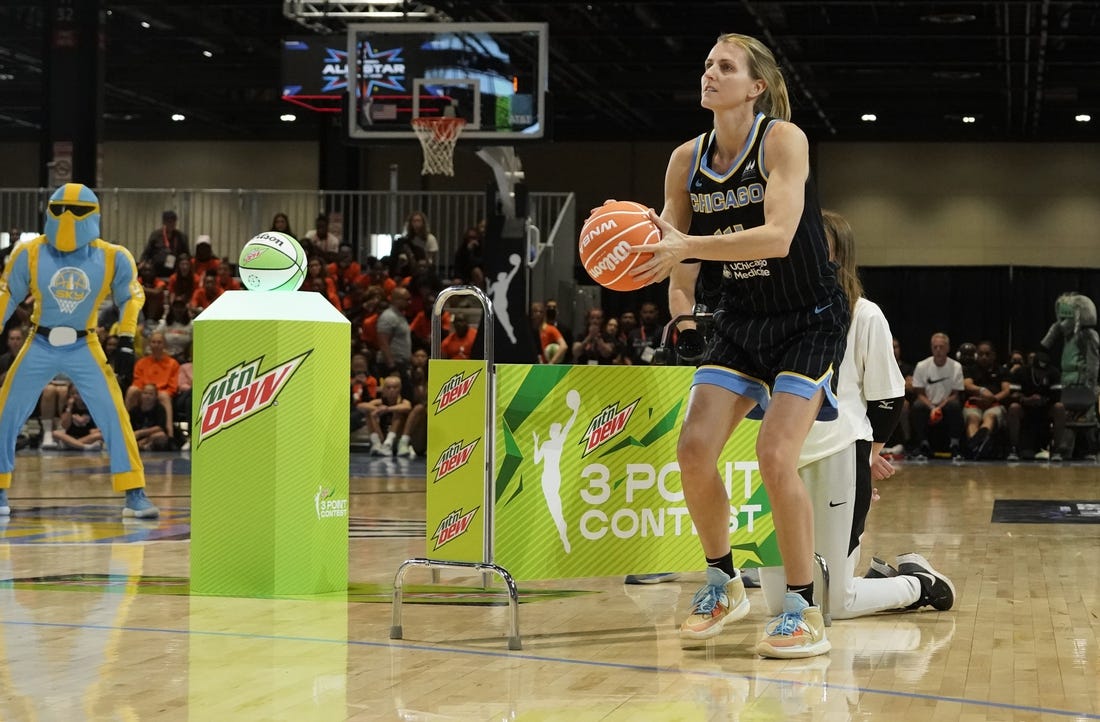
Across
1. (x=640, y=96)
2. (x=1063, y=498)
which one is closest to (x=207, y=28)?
(x=640, y=96)

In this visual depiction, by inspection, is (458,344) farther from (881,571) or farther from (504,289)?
(881,571)

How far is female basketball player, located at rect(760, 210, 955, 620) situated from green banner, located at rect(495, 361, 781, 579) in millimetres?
405

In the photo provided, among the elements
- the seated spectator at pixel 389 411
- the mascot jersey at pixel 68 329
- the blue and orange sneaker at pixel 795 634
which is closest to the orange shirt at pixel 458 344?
the seated spectator at pixel 389 411

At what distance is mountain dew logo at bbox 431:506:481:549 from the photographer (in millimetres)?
5746

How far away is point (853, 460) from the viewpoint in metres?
5.34

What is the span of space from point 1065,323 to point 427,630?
13.9m

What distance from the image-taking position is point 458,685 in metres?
4.06

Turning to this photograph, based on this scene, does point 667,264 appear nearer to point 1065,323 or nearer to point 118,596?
point 118,596

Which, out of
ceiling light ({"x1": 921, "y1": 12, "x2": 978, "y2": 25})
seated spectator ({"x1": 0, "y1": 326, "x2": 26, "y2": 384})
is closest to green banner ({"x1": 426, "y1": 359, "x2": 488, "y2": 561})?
seated spectator ({"x1": 0, "y1": 326, "x2": 26, "y2": 384})

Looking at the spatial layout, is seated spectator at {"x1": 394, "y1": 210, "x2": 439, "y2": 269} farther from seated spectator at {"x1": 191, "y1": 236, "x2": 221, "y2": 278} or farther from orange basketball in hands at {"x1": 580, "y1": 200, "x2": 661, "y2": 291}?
orange basketball in hands at {"x1": 580, "y1": 200, "x2": 661, "y2": 291}

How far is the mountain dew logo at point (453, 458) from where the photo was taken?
5773 millimetres

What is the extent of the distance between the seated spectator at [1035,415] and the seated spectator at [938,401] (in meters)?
0.76

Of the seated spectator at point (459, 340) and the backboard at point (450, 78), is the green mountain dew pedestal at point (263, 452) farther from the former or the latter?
the seated spectator at point (459, 340)

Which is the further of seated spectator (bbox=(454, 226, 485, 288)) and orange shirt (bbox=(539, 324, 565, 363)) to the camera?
seated spectator (bbox=(454, 226, 485, 288))
